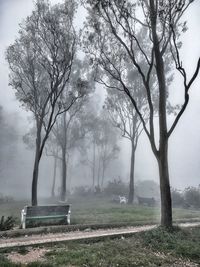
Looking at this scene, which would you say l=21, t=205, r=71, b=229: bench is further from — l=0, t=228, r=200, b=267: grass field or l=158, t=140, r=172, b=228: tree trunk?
l=158, t=140, r=172, b=228: tree trunk

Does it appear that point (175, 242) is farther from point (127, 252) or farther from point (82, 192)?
point (82, 192)

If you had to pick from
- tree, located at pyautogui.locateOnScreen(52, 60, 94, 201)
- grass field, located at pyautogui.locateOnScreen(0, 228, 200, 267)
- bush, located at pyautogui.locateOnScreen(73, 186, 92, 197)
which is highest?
tree, located at pyautogui.locateOnScreen(52, 60, 94, 201)

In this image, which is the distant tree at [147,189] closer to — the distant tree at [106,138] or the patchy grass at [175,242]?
the distant tree at [106,138]

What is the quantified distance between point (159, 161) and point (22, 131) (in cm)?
6930

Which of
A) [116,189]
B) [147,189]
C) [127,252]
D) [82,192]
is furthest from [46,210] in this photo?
[147,189]

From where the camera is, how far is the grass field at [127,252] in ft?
29.0

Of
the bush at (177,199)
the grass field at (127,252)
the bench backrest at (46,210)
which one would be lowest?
the grass field at (127,252)

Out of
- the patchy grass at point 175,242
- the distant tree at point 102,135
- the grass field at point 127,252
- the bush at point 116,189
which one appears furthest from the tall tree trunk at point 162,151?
the distant tree at point 102,135

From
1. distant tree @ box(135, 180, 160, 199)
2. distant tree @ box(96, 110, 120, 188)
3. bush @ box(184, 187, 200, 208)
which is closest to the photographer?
bush @ box(184, 187, 200, 208)

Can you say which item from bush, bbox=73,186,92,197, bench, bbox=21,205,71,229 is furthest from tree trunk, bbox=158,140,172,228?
bush, bbox=73,186,92,197

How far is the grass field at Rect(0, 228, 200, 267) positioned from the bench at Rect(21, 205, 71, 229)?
3.57m

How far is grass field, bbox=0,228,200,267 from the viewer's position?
884cm

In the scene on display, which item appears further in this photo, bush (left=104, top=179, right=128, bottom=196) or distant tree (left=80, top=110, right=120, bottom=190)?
distant tree (left=80, top=110, right=120, bottom=190)

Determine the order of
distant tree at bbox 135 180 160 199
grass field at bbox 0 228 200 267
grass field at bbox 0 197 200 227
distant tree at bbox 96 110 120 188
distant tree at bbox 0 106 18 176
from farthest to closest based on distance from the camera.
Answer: distant tree at bbox 0 106 18 176 < distant tree at bbox 135 180 160 199 < distant tree at bbox 96 110 120 188 < grass field at bbox 0 197 200 227 < grass field at bbox 0 228 200 267
